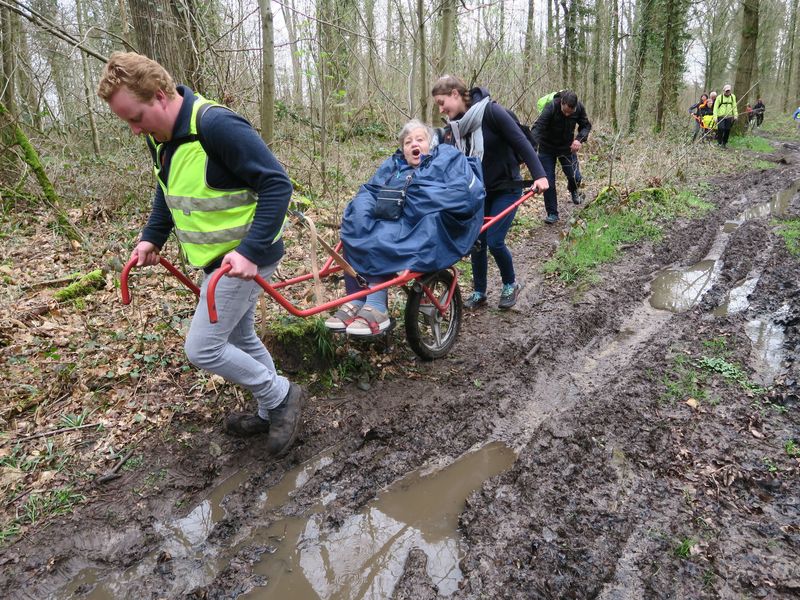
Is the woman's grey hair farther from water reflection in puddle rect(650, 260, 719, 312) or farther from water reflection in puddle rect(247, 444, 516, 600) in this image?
water reflection in puddle rect(650, 260, 719, 312)

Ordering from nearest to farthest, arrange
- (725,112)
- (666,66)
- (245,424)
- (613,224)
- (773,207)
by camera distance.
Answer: (245,424), (613,224), (773,207), (725,112), (666,66)

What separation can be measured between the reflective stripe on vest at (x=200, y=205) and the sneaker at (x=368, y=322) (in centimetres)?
107

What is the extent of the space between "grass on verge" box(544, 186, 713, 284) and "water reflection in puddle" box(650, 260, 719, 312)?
69cm

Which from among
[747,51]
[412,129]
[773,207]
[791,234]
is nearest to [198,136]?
[412,129]

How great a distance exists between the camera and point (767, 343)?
161 inches

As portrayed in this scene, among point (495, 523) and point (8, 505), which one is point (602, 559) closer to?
point (495, 523)

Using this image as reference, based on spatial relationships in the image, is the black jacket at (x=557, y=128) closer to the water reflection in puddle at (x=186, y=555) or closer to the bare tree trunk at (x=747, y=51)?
the water reflection in puddle at (x=186, y=555)

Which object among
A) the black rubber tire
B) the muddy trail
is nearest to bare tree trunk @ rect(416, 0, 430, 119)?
the black rubber tire

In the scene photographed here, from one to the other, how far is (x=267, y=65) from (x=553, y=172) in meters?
4.45

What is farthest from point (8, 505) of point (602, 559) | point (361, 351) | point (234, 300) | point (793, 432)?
point (793, 432)

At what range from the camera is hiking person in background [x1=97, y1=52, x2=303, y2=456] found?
215 cm

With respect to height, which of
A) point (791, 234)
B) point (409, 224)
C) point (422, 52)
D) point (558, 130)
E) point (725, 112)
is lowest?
point (791, 234)

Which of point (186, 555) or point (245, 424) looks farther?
point (245, 424)

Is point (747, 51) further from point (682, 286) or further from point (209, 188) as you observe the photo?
point (209, 188)
